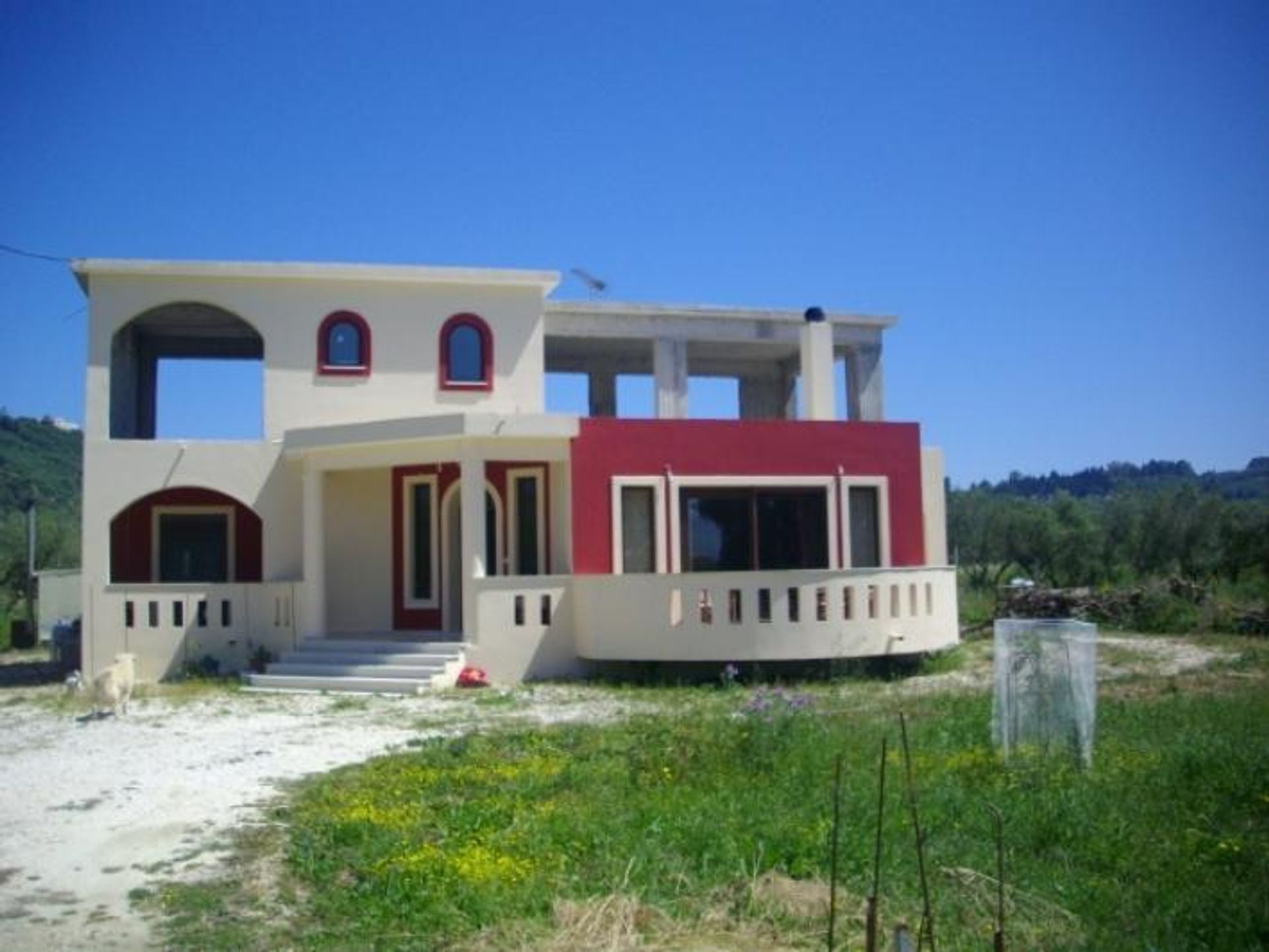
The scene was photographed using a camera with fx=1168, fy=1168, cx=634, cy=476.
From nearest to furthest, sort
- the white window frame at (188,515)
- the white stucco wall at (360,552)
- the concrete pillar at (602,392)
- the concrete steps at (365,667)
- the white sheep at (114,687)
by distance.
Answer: the white sheep at (114,687) < the concrete steps at (365,667) < the white stucco wall at (360,552) < the white window frame at (188,515) < the concrete pillar at (602,392)

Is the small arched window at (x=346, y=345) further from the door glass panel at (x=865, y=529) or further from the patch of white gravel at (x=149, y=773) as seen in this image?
the door glass panel at (x=865, y=529)

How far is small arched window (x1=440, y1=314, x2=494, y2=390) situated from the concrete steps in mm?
4746

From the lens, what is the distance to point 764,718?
9.89 m

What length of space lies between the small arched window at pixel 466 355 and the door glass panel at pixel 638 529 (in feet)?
12.6

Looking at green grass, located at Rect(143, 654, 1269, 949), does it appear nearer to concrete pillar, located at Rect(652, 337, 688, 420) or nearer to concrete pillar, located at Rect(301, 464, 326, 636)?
concrete pillar, located at Rect(301, 464, 326, 636)

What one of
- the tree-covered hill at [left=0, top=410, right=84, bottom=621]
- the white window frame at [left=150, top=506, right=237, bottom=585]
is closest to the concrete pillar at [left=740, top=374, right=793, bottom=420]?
the white window frame at [left=150, top=506, right=237, bottom=585]

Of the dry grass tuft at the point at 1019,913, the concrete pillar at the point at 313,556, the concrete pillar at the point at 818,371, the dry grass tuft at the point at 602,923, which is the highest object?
the concrete pillar at the point at 818,371

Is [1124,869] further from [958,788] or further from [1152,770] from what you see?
[1152,770]

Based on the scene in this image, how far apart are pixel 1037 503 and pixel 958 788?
39.9 metres

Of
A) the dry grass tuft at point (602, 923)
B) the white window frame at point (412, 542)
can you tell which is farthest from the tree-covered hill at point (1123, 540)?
the dry grass tuft at point (602, 923)

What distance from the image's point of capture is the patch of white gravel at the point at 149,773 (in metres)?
6.45

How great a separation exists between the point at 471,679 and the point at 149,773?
6.25 metres

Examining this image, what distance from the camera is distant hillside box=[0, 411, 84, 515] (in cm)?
5659

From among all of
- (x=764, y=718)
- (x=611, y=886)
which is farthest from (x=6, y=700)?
(x=611, y=886)
